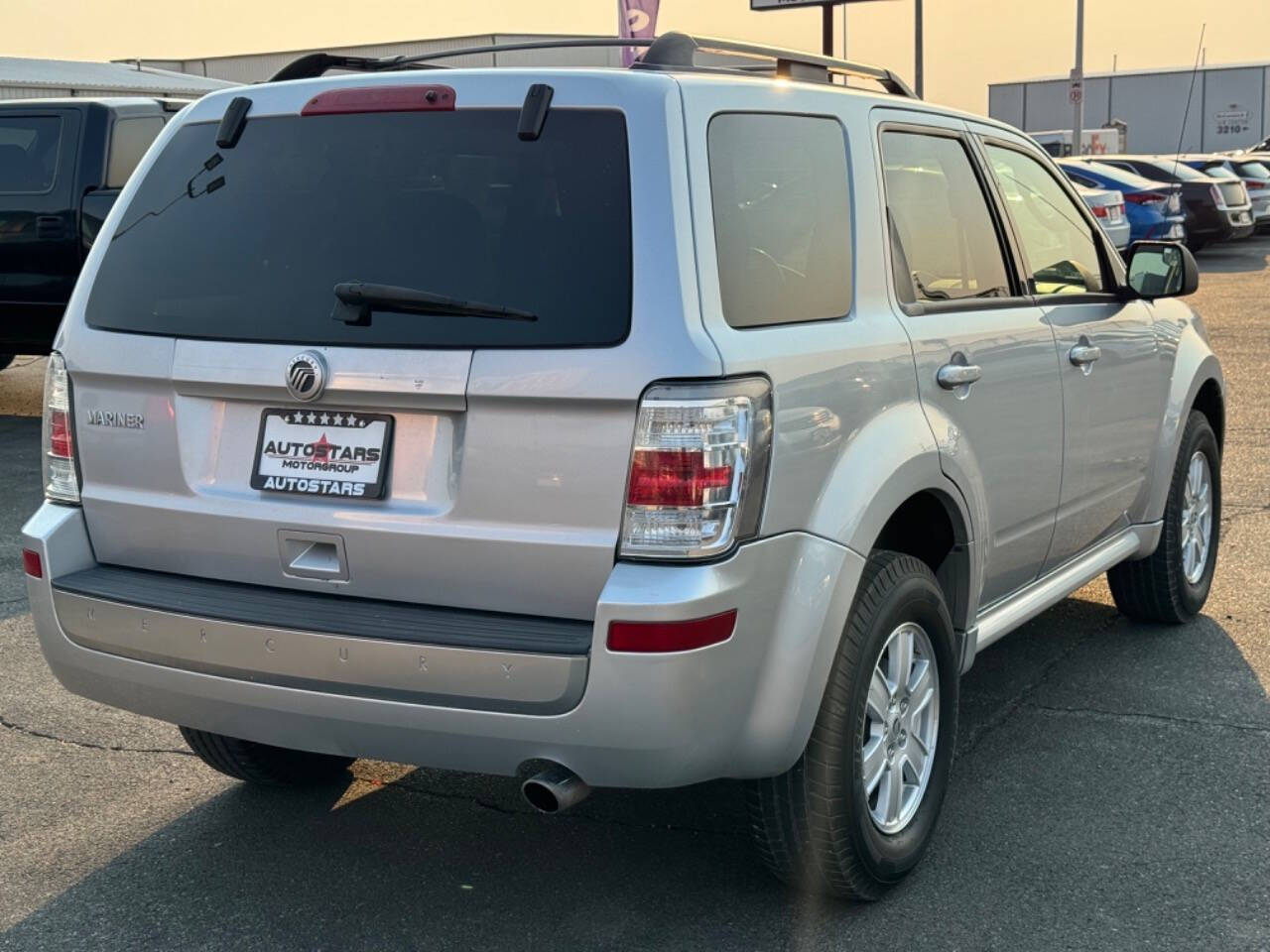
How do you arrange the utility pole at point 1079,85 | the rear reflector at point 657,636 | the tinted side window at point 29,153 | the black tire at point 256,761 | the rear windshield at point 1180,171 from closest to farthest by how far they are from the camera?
the rear reflector at point 657,636 → the black tire at point 256,761 → the tinted side window at point 29,153 → the rear windshield at point 1180,171 → the utility pole at point 1079,85

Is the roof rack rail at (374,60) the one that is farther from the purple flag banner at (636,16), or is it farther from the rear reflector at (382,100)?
the purple flag banner at (636,16)

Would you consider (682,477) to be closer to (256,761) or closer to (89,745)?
(256,761)

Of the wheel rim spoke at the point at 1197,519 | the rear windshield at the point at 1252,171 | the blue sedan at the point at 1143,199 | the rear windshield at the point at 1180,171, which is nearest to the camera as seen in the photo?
the wheel rim spoke at the point at 1197,519

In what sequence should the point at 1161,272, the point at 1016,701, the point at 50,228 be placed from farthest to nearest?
the point at 50,228
the point at 1161,272
the point at 1016,701

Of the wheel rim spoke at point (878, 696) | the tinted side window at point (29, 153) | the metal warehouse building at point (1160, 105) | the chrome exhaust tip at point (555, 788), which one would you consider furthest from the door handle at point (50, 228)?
A: the metal warehouse building at point (1160, 105)

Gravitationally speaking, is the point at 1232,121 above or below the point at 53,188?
below

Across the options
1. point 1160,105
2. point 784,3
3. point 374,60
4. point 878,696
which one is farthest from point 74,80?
point 1160,105

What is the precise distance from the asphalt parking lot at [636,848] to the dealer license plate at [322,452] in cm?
105

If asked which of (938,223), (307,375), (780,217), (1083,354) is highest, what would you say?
(780,217)

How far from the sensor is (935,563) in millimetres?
4125

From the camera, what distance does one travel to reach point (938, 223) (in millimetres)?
4160

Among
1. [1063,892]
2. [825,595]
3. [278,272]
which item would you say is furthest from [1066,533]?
[278,272]

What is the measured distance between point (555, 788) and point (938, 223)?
1.93 meters

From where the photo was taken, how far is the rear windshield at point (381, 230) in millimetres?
3135
